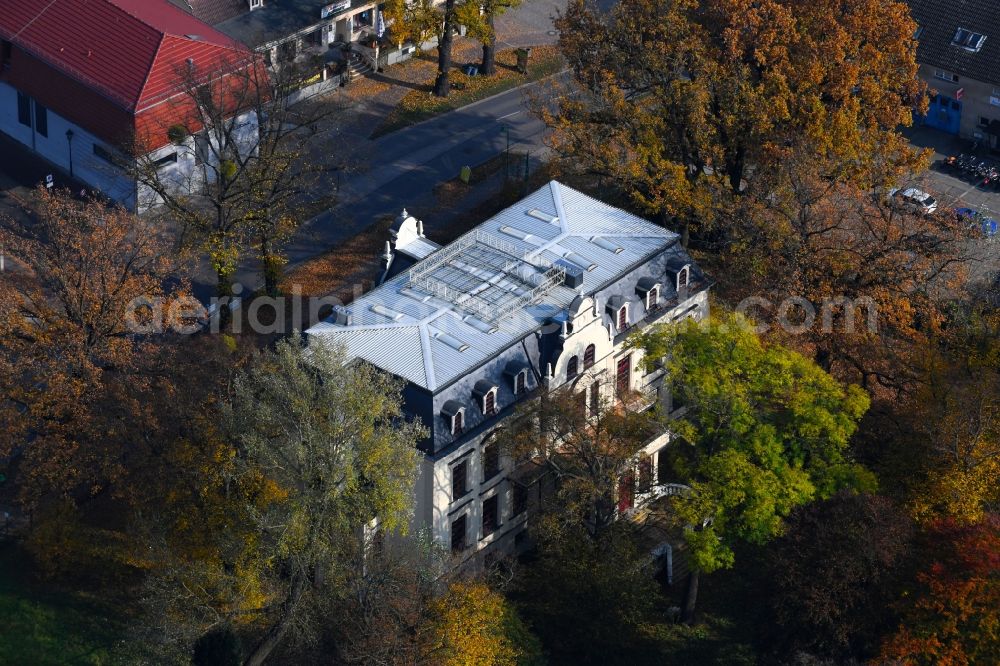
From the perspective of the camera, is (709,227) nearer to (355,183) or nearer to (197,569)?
(355,183)

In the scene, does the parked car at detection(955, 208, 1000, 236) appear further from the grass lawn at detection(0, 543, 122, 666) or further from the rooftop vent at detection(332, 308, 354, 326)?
the grass lawn at detection(0, 543, 122, 666)

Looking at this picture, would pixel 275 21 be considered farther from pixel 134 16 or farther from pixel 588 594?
pixel 588 594

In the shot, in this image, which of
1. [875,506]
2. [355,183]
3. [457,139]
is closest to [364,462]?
[875,506]

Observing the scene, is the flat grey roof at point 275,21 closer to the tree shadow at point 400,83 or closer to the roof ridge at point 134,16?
the tree shadow at point 400,83

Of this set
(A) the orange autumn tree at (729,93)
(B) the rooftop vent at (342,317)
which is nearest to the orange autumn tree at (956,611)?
(A) the orange autumn tree at (729,93)

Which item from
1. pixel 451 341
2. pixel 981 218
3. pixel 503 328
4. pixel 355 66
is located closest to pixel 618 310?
pixel 503 328

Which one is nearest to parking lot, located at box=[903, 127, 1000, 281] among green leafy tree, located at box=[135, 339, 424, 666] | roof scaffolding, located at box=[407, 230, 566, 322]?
roof scaffolding, located at box=[407, 230, 566, 322]
